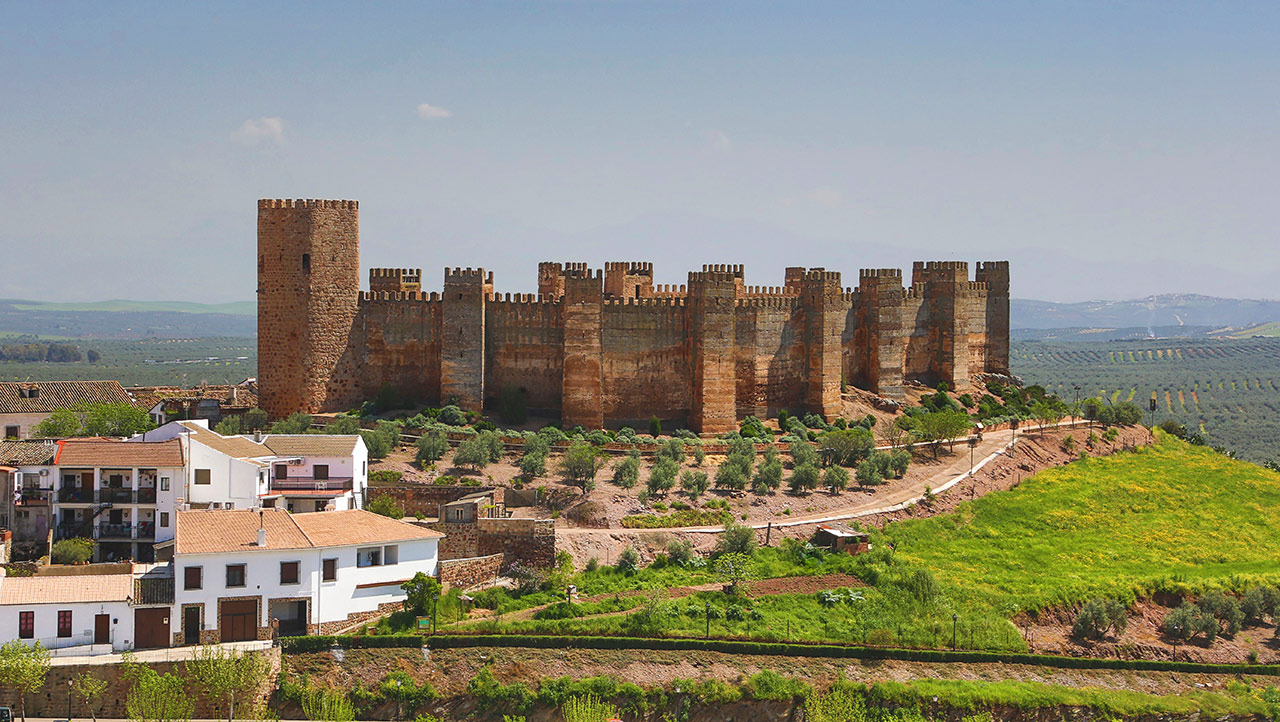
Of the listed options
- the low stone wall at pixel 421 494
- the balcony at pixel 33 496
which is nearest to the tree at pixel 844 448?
the low stone wall at pixel 421 494

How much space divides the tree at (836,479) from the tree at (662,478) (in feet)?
15.5

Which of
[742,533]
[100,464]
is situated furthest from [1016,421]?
[100,464]

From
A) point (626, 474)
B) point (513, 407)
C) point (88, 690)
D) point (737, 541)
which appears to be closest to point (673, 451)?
point (626, 474)

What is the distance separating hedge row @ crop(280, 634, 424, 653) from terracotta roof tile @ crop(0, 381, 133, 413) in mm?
21099

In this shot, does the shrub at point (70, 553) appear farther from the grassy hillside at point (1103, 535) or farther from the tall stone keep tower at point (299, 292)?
the grassy hillside at point (1103, 535)

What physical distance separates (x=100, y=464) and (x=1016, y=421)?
3327cm

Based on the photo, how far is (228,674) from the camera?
89.5 feet

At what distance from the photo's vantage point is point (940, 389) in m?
54.4

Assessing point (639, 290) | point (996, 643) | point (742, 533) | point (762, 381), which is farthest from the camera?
point (639, 290)

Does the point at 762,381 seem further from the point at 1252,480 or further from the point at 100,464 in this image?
the point at 100,464

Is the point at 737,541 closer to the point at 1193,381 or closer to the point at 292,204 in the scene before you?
the point at 292,204

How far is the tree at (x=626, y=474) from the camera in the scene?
3916 centimetres

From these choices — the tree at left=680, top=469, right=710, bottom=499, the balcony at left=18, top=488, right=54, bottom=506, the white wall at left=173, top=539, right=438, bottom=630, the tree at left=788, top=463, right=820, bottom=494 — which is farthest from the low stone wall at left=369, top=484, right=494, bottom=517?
the tree at left=788, top=463, right=820, bottom=494

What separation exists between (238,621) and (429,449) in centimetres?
1142
